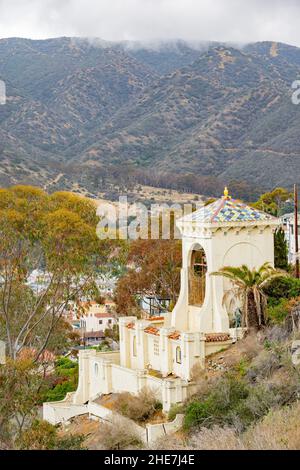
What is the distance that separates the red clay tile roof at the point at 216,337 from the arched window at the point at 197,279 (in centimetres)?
173

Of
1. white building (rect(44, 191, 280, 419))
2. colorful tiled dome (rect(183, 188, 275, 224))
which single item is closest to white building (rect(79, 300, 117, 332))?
white building (rect(44, 191, 280, 419))

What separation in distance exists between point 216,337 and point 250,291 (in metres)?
1.27

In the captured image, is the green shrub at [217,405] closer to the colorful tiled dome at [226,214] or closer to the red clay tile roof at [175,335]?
the red clay tile roof at [175,335]

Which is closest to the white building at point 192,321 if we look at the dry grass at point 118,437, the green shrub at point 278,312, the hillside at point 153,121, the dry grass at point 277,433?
the green shrub at point 278,312

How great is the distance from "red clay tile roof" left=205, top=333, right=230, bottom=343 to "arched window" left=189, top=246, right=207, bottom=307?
173 cm

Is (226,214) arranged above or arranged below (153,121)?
below

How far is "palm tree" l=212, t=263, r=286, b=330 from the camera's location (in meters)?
21.0

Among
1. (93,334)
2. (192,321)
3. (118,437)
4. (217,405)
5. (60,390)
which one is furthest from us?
(93,334)

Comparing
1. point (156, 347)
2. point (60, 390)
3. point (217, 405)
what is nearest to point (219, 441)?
point (217, 405)

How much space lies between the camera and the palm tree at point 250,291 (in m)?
21.0

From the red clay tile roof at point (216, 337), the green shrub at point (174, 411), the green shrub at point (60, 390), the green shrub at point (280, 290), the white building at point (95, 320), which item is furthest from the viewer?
the white building at point (95, 320)

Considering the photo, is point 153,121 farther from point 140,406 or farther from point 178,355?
point 140,406

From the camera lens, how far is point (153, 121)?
423ft

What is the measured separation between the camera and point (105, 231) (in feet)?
87.7
